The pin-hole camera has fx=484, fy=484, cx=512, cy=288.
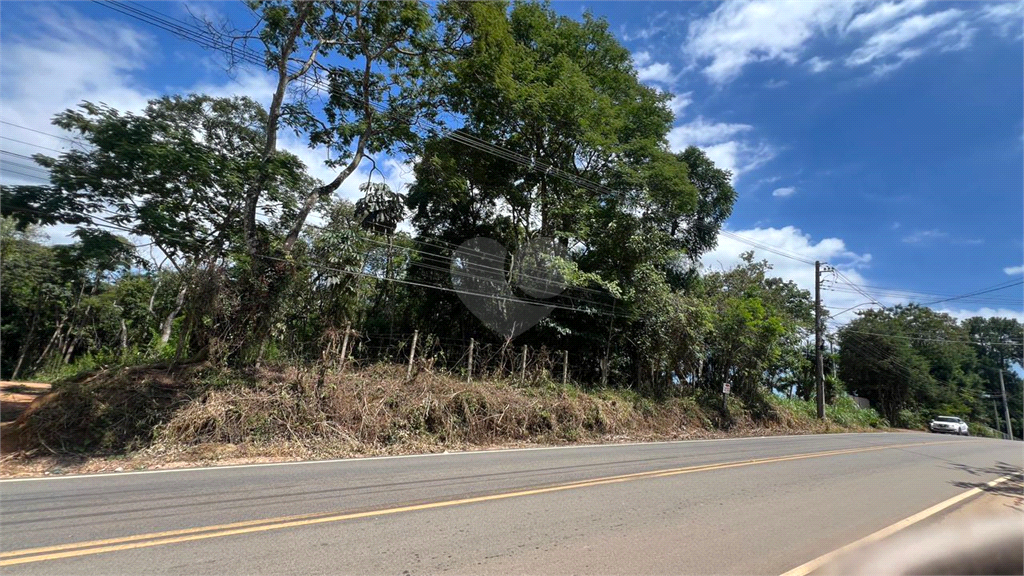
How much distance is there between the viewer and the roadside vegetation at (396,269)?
10.5 metres

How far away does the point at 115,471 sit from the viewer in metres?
7.97

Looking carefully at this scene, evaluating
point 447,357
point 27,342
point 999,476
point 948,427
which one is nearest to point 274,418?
point 447,357

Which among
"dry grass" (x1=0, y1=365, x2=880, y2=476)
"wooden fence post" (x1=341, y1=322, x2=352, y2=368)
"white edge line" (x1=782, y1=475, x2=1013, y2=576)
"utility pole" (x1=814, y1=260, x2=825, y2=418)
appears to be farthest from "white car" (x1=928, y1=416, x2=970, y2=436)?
"wooden fence post" (x1=341, y1=322, x2=352, y2=368)

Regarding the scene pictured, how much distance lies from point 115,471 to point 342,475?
3866 mm

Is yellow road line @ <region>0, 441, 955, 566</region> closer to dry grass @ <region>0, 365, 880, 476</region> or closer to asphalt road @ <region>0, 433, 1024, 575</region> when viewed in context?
asphalt road @ <region>0, 433, 1024, 575</region>

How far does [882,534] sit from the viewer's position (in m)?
5.34

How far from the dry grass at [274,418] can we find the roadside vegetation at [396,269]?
0.19 ft

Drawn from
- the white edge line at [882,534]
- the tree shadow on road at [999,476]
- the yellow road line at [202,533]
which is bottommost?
the yellow road line at [202,533]

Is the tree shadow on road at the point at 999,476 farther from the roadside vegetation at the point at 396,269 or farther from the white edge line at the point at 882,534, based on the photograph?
the roadside vegetation at the point at 396,269

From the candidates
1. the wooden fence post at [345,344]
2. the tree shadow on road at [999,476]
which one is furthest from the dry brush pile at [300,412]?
the tree shadow on road at [999,476]

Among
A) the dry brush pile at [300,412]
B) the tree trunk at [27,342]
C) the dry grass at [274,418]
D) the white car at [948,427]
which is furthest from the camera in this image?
the white car at [948,427]

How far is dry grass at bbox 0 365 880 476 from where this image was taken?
924cm

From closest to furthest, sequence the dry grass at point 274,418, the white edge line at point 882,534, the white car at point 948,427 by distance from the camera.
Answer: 1. the white edge line at point 882,534
2. the dry grass at point 274,418
3. the white car at point 948,427

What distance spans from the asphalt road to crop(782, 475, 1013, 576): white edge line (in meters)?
0.10
